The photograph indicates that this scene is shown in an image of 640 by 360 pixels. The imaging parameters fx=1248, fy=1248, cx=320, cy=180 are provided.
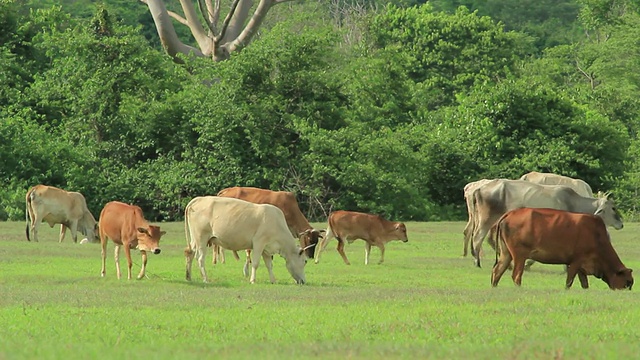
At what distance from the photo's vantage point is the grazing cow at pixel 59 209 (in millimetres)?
28766

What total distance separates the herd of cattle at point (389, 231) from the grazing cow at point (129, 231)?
15 millimetres

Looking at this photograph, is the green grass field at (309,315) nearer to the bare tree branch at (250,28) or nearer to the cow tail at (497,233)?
the cow tail at (497,233)

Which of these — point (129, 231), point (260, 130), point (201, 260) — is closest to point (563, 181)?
point (201, 260)

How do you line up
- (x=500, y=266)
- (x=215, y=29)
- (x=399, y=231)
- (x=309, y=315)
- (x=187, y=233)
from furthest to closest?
(x=215, y=29) < (x=399, y=231) < (x=187, y=233) < (x=500, y=266) < (x=309, y=315)

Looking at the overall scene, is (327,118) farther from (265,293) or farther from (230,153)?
(265,293)

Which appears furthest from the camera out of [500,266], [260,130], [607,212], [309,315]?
[260,130]

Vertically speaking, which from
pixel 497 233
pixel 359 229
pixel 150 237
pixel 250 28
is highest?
pixel 250 28

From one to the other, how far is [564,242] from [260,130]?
23.5 meters

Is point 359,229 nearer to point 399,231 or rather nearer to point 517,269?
point 399,231

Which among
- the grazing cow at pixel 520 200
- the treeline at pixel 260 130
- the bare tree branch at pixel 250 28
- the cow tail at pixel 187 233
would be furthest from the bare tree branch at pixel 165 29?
the cow tail at pixel 187 233

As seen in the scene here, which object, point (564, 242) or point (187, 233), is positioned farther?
point (187, 233)

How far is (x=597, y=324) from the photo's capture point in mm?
12711

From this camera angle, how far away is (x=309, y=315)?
13609 mm

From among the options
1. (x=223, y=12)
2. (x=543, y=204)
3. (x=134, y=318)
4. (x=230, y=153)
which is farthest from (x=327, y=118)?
(x=223, y=12)
